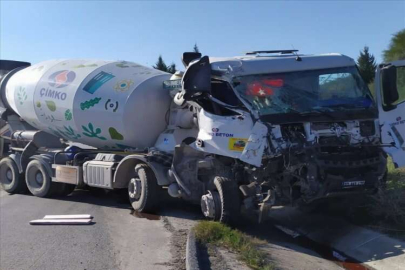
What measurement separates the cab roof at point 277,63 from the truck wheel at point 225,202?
172cm

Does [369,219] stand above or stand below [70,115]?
below

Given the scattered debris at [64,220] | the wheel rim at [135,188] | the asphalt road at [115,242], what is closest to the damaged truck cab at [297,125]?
the asphalt road at [115,242]

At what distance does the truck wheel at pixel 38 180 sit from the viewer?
12461 millimetres

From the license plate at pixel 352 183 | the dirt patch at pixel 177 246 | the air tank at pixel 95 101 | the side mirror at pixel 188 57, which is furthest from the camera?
the air tank at pixel 95 101

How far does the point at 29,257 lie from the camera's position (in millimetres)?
6914

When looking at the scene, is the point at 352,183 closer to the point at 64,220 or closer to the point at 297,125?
the point at 297,125

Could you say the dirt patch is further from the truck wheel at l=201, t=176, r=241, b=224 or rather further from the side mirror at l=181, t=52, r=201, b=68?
the side mirror at l=181, t=52, r=201, b=68

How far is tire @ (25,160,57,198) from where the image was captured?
12461mm

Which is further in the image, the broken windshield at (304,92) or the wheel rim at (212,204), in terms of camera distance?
the wheel rim at (212,204)

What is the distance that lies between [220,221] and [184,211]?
2.37 m

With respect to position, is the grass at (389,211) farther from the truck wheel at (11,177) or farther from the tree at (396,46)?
the tree at (396,46)

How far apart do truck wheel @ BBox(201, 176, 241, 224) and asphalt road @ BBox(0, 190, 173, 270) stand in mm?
872

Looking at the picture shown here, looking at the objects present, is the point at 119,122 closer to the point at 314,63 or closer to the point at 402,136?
the point at 314,63

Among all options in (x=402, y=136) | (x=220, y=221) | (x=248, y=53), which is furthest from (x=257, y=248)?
(x=248, y=53)
